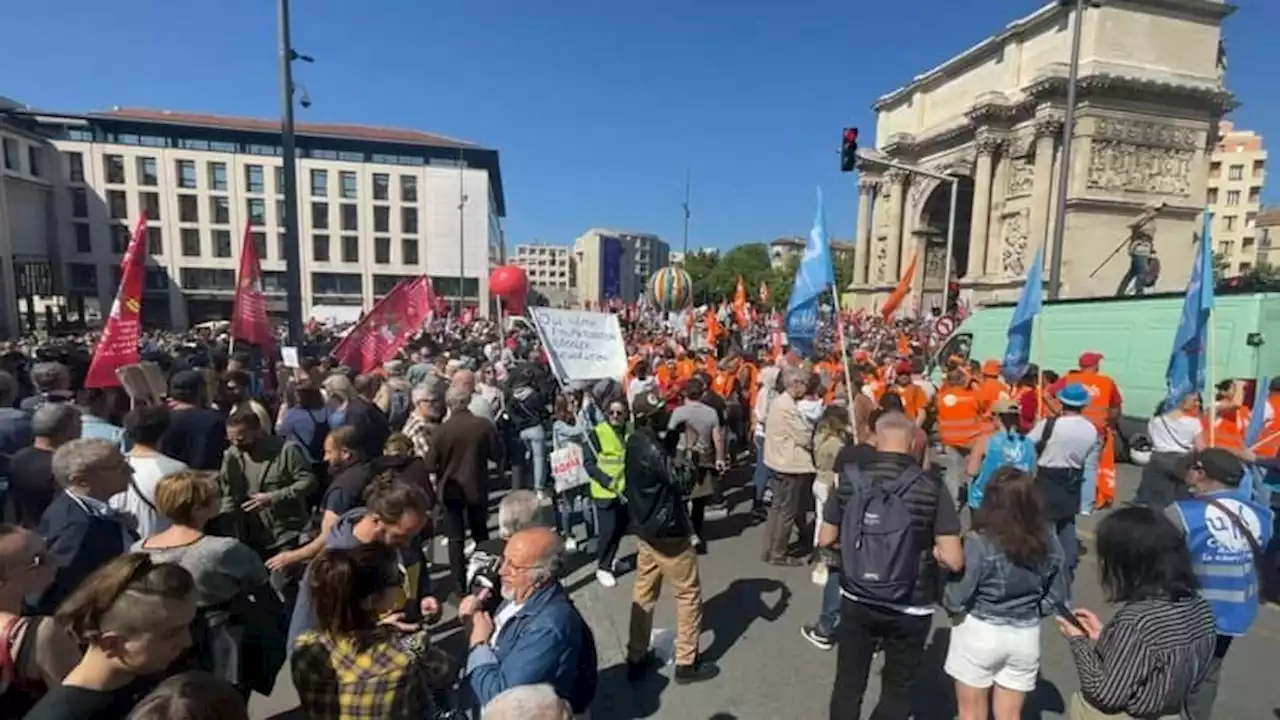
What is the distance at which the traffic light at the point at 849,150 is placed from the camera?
541 inches

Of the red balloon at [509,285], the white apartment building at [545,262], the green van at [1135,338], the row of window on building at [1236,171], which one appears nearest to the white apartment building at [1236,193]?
the row of window on building at [1236,171]

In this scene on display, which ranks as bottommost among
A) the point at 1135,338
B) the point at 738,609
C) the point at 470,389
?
the point at 738,609

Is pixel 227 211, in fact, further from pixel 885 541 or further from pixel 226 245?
pixel 885 541

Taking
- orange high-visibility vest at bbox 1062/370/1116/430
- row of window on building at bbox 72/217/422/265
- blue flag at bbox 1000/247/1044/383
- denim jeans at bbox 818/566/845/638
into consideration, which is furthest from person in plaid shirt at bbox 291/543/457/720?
row of window on building at bbox 72/217/422/265

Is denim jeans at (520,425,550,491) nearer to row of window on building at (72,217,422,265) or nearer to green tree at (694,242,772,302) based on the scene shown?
row of window on building at (72,217,422,265)

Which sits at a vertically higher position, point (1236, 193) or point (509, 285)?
point (1236, 193)

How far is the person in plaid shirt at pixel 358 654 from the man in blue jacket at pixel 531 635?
18 centimetres

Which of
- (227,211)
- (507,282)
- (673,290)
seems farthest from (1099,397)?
(227,211)

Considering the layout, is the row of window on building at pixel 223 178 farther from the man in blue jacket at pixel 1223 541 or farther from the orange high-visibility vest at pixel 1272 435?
the man in blue jacket at pixel 1223 541

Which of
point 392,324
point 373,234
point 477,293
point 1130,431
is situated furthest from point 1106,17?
point 373,234

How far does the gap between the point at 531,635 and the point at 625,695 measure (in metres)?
2.08

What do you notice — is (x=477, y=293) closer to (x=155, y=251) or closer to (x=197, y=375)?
(x=155, y=251)

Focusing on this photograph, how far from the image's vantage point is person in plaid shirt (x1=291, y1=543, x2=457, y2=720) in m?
2.05

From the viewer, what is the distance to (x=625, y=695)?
12.7 feet
